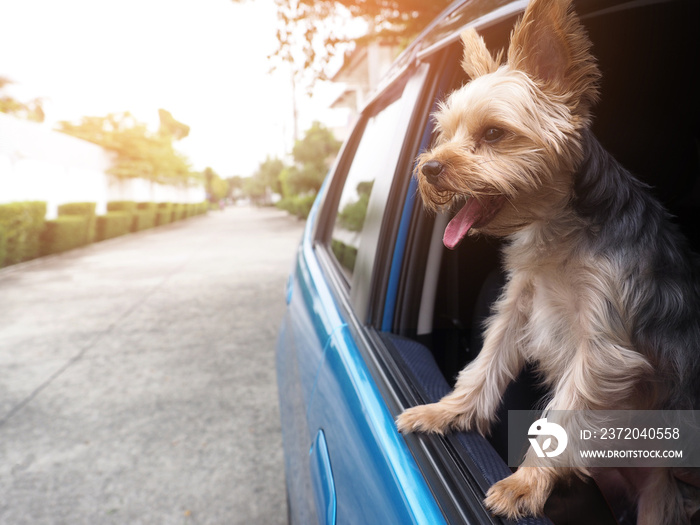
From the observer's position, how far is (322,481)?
61.3 inches

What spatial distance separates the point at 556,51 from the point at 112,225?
2536 cm

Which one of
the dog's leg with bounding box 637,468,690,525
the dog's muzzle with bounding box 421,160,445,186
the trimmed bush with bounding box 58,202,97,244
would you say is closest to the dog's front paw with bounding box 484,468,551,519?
the dog's leg with bounding box 637,468,690,525

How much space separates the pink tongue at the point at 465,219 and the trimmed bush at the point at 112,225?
2392 cm

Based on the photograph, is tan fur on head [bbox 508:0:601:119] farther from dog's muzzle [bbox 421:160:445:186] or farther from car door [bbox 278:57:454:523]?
car door [bbox 278:57:454:523]

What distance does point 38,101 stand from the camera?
113 feet

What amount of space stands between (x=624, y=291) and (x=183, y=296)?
943 centimetres

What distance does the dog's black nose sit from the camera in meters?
1.29

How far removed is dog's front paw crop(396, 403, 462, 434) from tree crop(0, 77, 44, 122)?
1149 inches

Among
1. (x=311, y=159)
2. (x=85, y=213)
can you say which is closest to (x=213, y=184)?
(x=311, y=159)

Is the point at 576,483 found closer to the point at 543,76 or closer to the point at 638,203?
the point at 638,203

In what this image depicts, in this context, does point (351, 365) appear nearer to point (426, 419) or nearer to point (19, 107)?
point (426, 419)

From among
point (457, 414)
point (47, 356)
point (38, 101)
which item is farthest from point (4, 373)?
point (38, 101)

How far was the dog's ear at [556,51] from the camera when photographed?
109cm

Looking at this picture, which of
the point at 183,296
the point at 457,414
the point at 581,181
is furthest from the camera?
the point at 183,296
